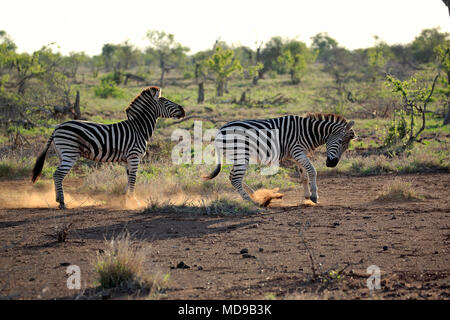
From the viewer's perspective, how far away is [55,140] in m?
8.38

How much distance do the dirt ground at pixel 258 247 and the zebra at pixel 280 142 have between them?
0.79 m

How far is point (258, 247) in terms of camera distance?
20.0ft

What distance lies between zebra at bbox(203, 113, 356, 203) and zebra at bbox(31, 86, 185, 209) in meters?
1.31

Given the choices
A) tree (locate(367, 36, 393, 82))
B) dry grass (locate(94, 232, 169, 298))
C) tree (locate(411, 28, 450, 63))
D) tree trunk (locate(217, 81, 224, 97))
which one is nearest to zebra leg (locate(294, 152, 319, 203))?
dry grass (locate(94, 232, 169, 298))

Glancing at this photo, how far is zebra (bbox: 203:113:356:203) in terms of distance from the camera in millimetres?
8852

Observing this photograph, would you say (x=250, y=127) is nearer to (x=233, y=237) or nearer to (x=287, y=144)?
(x=287, y=144)

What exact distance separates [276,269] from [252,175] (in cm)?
578

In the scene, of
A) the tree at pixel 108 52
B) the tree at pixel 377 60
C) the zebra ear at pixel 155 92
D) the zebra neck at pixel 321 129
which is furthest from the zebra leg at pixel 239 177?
the tree at pixel 108 52

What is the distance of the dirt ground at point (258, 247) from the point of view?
4.54 meters

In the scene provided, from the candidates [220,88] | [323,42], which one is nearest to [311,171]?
[220,88]

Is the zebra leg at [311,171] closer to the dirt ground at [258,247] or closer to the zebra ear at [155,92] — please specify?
the dirt ground at [258,247]

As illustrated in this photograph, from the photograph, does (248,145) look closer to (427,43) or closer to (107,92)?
(107,92)
